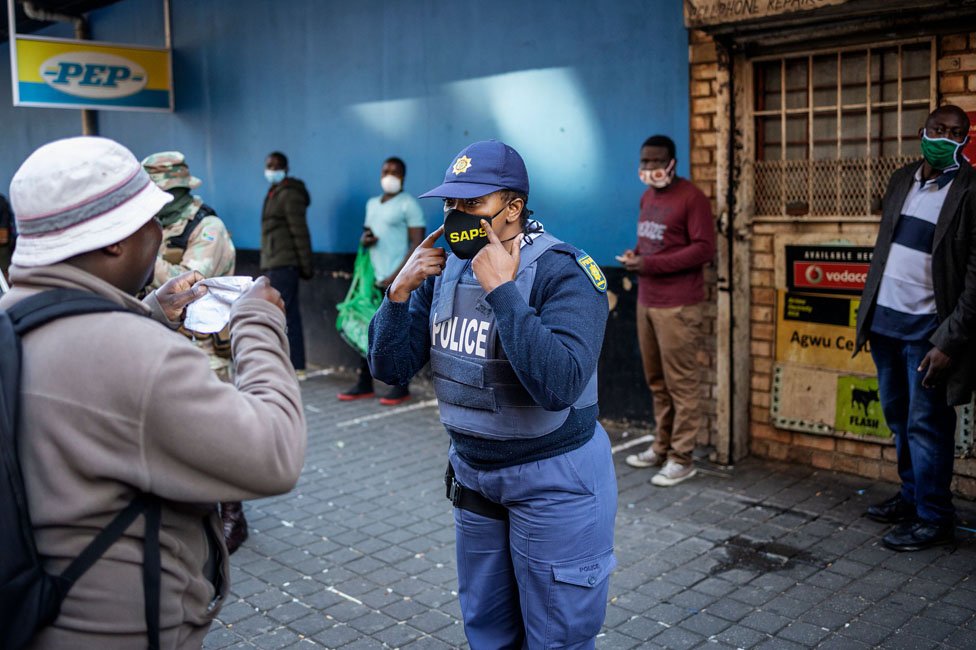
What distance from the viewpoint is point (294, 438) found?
1.99 metres

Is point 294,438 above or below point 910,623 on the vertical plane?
above

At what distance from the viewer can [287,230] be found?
9273 millimetres

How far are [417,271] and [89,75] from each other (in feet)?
29.5

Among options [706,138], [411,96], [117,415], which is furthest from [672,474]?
[117,415]

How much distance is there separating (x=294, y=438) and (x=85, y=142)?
767 millimetres

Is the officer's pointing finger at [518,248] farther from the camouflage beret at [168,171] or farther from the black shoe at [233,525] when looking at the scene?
the black shoe at [233,525]

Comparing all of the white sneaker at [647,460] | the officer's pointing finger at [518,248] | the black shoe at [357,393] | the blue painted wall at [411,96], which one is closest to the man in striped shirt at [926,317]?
the white sneaker at [647,460]

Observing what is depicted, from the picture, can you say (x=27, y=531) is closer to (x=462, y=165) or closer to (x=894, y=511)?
(x=462, y=165)

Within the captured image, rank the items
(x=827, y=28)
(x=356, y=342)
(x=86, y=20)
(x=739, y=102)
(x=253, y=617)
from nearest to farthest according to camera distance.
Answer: (x=253, y=617)
(x=827, y=28)
(x=739, y=102)
(x=356, y=342)
(x=86, y=20)

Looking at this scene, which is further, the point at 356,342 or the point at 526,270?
the point at 356,342

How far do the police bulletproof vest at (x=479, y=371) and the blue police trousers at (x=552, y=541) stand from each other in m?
0.14

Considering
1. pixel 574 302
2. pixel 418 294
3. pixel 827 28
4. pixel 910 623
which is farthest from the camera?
pixel 827 28

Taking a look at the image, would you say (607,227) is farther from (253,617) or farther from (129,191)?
(129,191)

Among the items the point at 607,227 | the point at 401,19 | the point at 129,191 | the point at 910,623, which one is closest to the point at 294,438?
the point at 129,191
